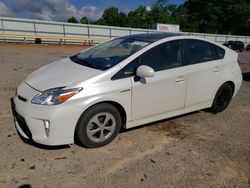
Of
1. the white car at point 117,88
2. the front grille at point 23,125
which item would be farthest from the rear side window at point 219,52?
the front grille at point 23,125

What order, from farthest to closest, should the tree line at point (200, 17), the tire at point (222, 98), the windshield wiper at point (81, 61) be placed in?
the tree line at point (200, 17)
the tire at point (222, 98)
the windshield wiper at point (81, 61)

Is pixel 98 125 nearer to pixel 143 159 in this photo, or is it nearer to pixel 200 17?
pixel 143 159

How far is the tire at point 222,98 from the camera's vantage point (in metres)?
4.81

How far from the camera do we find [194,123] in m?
4.49

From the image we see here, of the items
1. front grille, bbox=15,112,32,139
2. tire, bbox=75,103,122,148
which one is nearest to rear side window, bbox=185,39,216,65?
tire, bbox=75,103,122,148

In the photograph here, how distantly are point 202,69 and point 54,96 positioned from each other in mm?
2645

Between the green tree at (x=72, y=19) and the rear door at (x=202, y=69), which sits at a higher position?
the green tree at (x=72, y=19)

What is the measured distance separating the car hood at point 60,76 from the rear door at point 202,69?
5.70 ft

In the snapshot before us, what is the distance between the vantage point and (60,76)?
3479 mm

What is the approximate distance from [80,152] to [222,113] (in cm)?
319

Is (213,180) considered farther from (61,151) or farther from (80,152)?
(61,151)

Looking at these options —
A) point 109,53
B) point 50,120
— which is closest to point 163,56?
point 109,53

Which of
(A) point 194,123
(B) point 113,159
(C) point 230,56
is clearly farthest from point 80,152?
(C) point 230,56

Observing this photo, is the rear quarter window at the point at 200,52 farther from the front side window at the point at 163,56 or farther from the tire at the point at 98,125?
the tire at the point at 98,125
